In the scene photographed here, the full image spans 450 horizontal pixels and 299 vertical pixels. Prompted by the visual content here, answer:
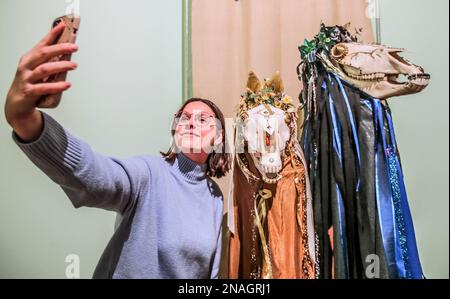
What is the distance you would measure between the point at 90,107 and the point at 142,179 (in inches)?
16.9

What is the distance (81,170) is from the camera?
755mm

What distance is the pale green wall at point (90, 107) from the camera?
3.97ft

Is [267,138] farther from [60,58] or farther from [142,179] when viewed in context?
[60,58]

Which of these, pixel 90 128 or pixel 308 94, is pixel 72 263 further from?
pixel 308 94

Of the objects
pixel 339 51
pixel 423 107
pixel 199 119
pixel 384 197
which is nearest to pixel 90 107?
pixel 199 119

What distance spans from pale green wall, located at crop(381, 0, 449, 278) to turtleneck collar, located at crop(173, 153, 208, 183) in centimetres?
77

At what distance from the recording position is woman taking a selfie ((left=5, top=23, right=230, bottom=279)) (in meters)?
0.70

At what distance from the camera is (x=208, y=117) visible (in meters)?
1.07

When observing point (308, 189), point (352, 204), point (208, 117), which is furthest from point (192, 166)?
point (352, 204)

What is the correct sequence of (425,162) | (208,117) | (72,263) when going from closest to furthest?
(208,117) < (72,263) < (425,162)

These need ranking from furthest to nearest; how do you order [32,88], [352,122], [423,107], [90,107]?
[423,107] < [90,107] < [352,122] < [32,88]

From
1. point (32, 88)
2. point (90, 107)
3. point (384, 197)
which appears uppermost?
point (90, 107)
